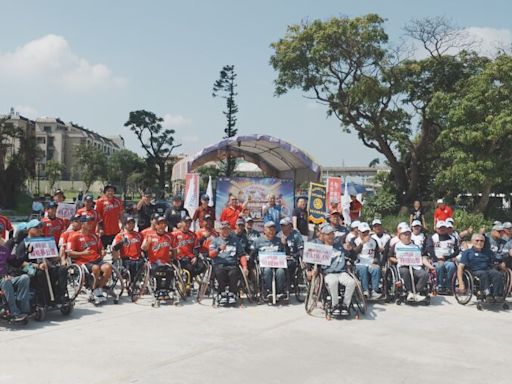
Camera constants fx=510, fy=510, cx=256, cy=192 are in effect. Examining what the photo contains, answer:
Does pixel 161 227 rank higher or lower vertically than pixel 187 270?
higher

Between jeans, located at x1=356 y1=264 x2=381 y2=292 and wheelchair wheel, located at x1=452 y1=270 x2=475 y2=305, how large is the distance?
1.18 metres

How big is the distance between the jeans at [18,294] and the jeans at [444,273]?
5827mm

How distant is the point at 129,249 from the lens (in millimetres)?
7371

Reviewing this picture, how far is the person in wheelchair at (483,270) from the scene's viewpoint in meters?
6.92

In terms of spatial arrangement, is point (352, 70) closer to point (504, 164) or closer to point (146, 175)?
point (504, 164)

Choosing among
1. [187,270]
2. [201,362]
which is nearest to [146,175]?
[187,270]

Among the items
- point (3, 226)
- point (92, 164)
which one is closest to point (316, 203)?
point (3, 226)

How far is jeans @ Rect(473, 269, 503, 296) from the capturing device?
6906mm

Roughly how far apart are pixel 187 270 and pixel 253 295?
1085 millimetres

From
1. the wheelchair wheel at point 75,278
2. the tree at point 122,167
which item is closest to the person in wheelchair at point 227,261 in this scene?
the wheelchair wheel at point 75,278

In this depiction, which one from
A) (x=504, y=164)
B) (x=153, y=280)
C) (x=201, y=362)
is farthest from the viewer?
(x=504, y=164)

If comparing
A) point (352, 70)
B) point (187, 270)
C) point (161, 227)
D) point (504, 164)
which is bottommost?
point (187, 270)

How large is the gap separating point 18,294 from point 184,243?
2.70 meters

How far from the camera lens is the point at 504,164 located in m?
16.6
